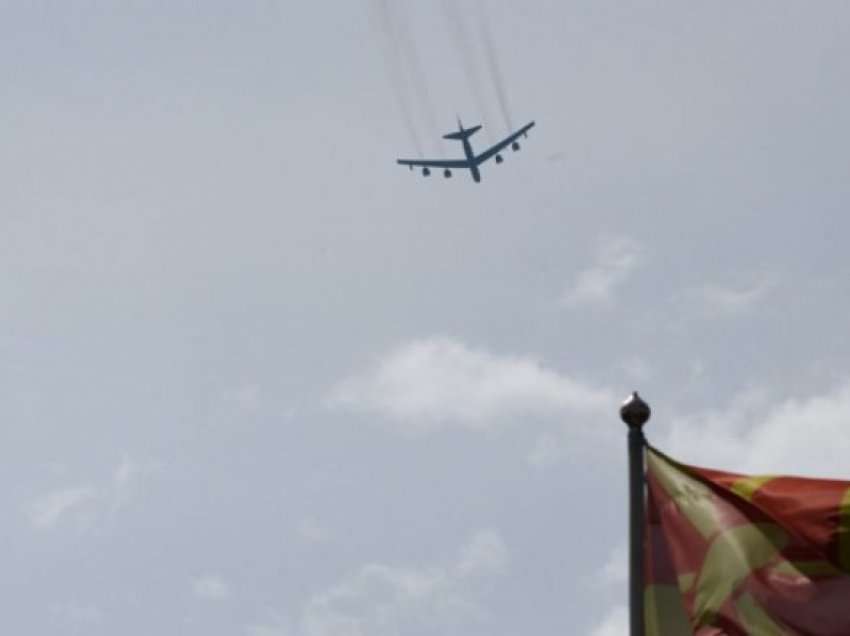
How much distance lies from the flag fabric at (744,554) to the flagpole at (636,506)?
498mm

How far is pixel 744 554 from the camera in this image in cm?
2220

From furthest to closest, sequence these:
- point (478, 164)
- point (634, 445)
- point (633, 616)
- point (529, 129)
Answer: point (529, 129), point (478, 164), point (634, 445), point (633, 616)

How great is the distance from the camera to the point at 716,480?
22.9m

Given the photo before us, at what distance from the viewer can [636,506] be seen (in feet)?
72.2

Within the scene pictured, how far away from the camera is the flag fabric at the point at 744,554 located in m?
21.7

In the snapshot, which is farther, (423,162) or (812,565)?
(423,162)

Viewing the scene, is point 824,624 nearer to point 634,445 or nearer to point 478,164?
point 634,445

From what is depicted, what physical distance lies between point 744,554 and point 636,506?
1170mm

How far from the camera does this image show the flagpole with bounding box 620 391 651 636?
833 inches

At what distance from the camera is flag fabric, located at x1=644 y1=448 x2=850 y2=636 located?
21.7m

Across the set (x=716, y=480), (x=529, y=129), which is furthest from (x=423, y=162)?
(x=716, y=480)

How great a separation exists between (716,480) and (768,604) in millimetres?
1589

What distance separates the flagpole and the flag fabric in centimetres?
50

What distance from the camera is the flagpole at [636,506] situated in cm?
2116
